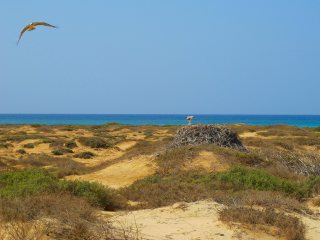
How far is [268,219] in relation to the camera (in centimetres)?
877

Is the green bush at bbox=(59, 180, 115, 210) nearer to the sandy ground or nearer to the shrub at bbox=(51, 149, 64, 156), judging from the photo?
the sandy ground

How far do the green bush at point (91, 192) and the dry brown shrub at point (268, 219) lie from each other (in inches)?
119

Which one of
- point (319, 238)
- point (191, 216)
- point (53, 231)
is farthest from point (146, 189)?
point (53, 231)

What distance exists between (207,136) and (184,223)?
470 inches

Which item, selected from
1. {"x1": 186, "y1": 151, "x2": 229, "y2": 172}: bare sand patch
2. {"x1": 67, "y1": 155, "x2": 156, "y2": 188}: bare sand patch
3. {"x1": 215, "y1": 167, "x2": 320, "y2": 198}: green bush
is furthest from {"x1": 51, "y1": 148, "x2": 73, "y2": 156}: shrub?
{"x1": 215, "y1": 167, "x2": 320, "y2": 198}: green bush

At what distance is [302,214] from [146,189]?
4337mm

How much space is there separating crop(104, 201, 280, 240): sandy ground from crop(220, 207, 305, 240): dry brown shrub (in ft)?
0.72

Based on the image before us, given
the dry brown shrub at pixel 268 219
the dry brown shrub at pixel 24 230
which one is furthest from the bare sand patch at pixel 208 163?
the dry brown shrub at pixel 24 230

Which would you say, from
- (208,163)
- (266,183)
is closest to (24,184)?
(266,183)

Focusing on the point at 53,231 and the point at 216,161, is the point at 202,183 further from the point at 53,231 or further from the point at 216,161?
the point at 53,231

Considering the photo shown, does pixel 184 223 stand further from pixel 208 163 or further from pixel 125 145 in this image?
pixel 125 145

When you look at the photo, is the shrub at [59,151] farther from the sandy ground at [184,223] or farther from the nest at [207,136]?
the sandy ground at [184,223]

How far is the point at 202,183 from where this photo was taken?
14.2m

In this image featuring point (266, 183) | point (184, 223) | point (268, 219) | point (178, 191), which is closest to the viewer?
point (268, 219)
